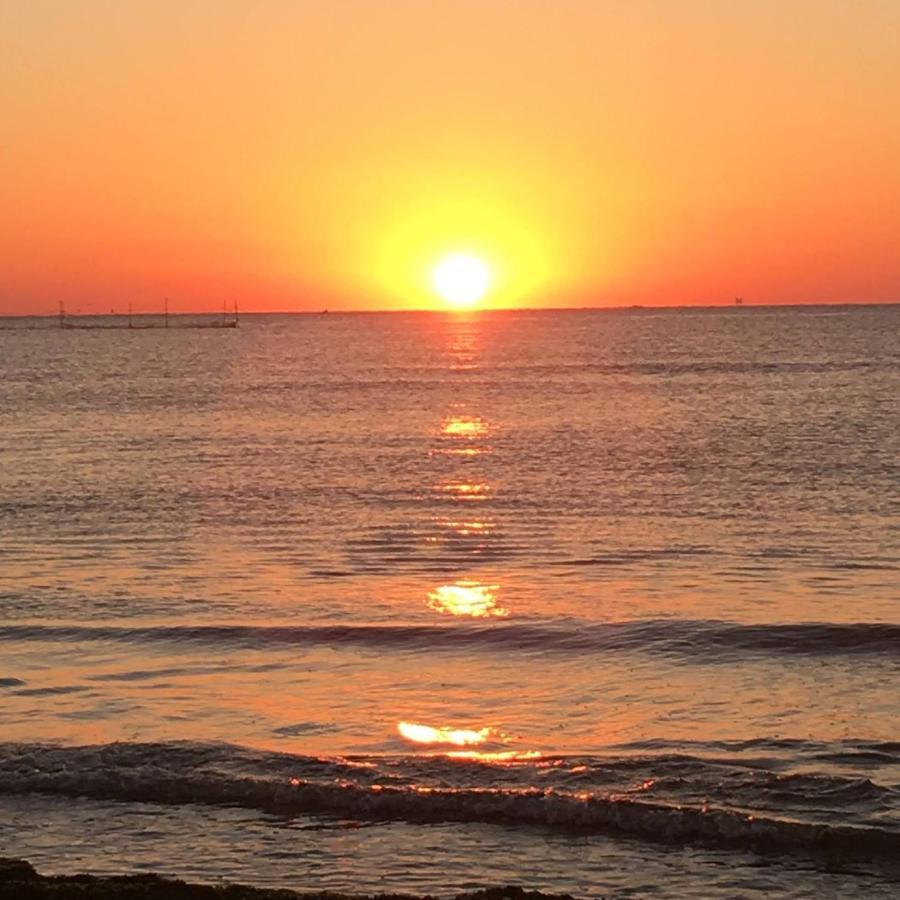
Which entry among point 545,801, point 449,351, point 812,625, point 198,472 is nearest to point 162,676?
point 545,801

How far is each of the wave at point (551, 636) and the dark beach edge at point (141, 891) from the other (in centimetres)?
1005

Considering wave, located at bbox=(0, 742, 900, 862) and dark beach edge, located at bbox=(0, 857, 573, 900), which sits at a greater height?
dark beach edge, located at bbox=(0, 857, 573, 900)

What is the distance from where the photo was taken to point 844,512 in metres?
34.5

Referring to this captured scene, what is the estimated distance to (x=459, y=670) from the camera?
66.0 feet

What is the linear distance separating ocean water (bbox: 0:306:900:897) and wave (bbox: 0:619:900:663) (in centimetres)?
6

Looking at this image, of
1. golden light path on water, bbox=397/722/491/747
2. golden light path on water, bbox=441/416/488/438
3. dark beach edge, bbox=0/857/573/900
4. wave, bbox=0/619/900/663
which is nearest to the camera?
dark beach edge, bbox=0/857/573/900

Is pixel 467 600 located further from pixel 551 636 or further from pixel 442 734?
pixel 442 734

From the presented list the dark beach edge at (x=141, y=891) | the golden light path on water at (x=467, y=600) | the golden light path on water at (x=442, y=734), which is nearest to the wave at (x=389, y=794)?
the golden light path on water at (x=442, y=734)

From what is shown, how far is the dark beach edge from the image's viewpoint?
10.5 m

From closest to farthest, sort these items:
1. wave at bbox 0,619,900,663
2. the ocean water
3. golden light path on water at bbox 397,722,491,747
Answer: the ocean water → golden light path on water at bbox 397,722,491,747 → wave at bbox 0,619,900,663

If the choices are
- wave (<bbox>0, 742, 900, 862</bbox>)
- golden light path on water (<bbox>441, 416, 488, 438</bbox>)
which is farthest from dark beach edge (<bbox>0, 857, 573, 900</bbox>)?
golden light path on water (<bbox>441, 416, 488, 438</bbox>)

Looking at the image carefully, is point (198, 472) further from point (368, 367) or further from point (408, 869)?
point (368, 367)

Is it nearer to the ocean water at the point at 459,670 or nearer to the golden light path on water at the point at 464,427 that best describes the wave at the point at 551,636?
the ocean water at the point at 459,670

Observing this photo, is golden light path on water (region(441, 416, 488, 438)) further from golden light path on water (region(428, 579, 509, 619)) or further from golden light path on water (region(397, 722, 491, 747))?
golden light path on water (region(397, 722, 491, 747))
